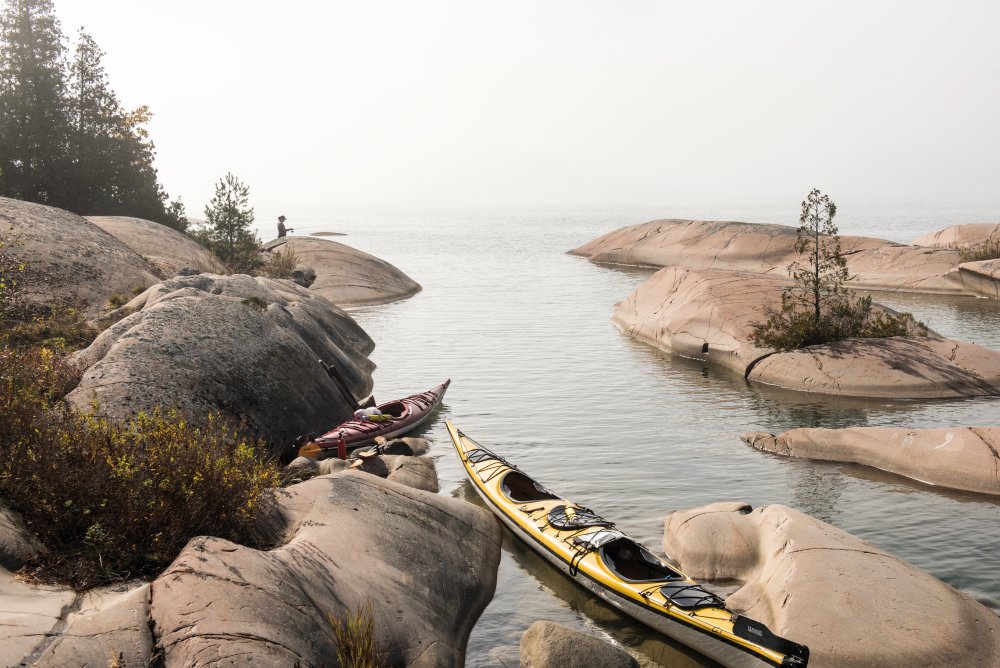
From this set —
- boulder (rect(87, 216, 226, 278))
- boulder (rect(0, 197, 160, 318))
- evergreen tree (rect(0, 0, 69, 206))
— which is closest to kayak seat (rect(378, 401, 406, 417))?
boulder (rect(0, 197, 160, 318))

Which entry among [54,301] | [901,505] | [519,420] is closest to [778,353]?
[519,420]

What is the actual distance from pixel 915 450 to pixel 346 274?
34.1 meters

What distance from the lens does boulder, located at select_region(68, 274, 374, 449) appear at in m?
16.9

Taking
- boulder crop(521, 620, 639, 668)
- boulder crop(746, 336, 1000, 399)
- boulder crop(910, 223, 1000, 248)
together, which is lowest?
boulder crop(521, 620, 639, 668)

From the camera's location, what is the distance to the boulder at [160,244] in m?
31.4

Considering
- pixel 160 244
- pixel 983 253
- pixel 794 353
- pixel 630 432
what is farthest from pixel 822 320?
pixel 983 253

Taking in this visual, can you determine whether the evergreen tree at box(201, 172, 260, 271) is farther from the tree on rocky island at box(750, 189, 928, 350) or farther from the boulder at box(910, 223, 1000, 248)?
the boulder at box(910, 223, 1000, 248)

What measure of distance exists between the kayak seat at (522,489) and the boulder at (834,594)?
8.91 feet

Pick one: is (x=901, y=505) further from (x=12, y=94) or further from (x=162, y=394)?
(x=12, y=94)

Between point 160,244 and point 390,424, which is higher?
point 160,244

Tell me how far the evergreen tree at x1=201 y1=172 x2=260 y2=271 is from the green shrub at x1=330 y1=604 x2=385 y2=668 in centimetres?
3168

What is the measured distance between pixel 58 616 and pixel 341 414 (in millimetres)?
13927

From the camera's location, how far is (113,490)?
10.8 meters

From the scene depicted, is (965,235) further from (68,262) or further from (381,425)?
(68,262)
